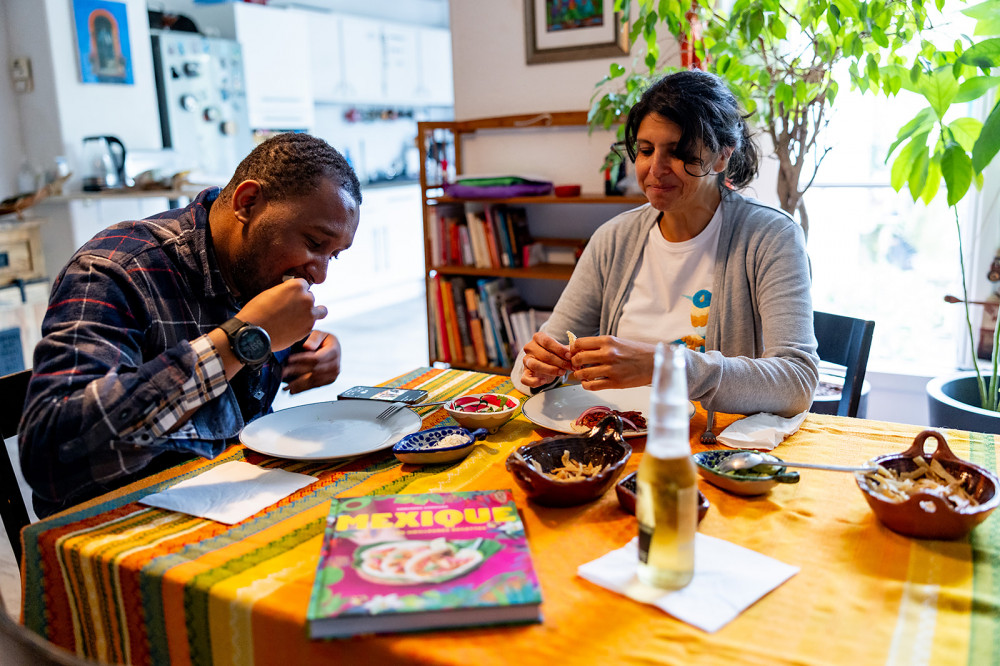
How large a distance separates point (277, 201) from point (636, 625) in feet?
3.02

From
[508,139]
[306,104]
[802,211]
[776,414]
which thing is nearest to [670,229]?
[776,414]

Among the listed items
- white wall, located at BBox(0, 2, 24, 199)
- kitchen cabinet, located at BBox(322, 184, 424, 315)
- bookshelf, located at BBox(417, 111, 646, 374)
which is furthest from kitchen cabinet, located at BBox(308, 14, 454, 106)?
bookshelf, located at BBox(417, 111, 646, 374)

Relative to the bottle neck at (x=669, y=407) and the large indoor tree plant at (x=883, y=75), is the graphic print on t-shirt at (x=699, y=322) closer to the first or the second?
the large indoor tree plant at (x=883, y=75)

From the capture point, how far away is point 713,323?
5.45 ft

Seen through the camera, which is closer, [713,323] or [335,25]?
[713,323]

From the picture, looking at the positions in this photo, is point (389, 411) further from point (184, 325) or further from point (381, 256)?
point (381, 256)

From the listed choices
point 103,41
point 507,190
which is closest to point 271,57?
point 103,41

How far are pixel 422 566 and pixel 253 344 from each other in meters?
0.47

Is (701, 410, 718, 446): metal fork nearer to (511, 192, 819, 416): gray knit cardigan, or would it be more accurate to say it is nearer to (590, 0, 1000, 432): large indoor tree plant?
(511, 192, 819, 416): gray knit cardigan

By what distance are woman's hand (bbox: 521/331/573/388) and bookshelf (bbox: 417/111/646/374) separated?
1.55 m

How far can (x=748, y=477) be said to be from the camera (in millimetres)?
1006

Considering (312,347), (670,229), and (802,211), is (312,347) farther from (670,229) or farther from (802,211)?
(802,211)

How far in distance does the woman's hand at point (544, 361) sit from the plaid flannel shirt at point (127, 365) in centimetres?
54

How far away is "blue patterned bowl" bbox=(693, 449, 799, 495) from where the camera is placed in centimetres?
100
